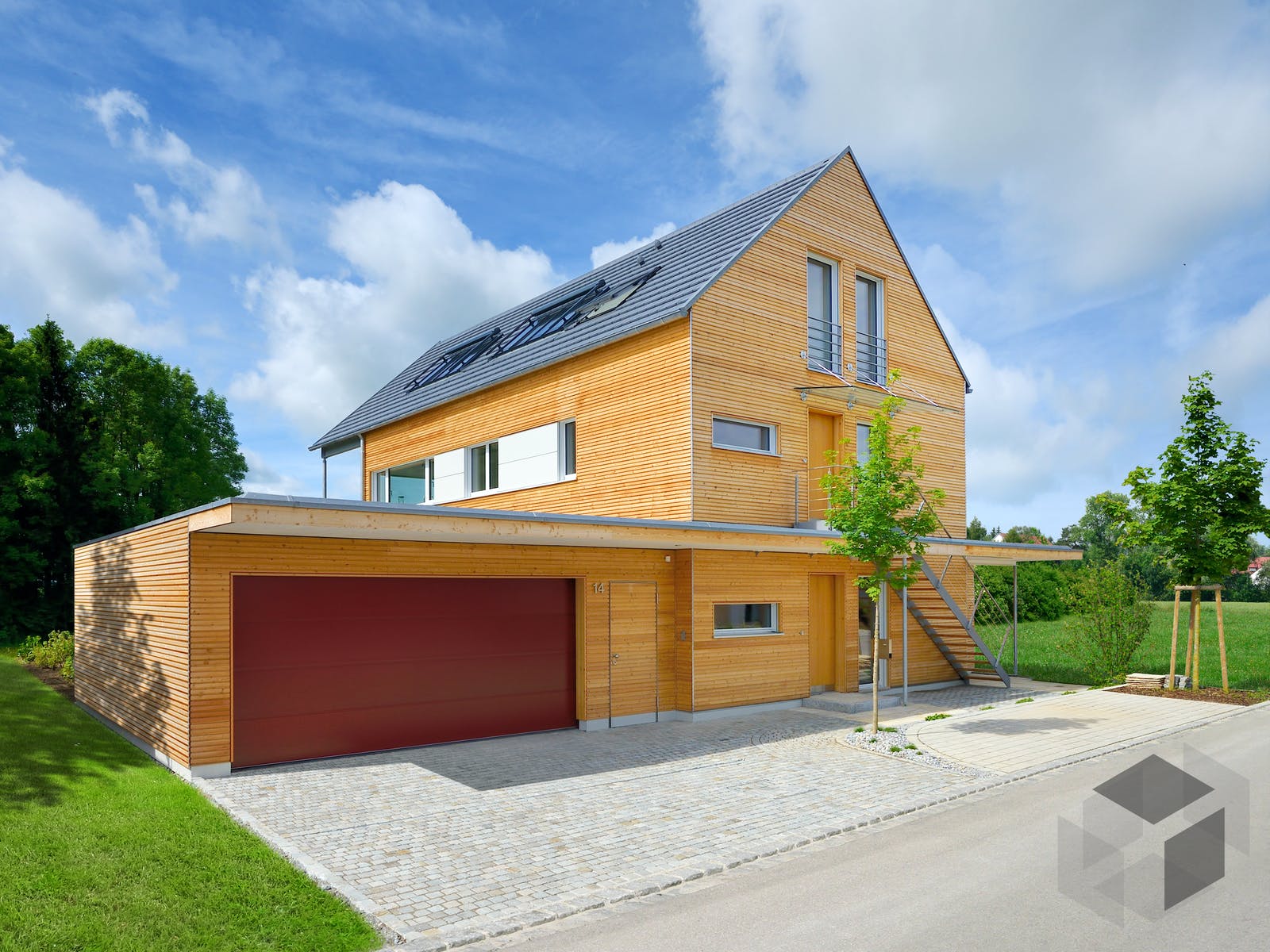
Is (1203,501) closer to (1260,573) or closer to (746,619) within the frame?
(746,619)

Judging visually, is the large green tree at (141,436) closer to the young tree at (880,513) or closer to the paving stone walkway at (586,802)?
the paving stone walkway at (586,802)

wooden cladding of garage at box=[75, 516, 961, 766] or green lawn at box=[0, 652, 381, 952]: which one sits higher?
wooden cladding of garage at box=[75, 516, 961, 766]

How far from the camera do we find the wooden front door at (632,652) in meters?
13.4

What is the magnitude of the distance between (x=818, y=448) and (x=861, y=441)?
3.42 feet

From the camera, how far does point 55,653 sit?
1931 centimetres

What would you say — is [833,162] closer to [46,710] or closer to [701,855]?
[701,855]

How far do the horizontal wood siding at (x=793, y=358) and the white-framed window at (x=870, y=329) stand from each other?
16 centimetres

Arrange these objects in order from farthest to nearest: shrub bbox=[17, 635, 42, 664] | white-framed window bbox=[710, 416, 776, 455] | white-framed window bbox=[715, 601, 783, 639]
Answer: shrub bbox=[17, 635, 42, 664] < white-framed window bbox=[710, 416, 776, 455] < white-framed window bbox=[715, 601, 783, 639]

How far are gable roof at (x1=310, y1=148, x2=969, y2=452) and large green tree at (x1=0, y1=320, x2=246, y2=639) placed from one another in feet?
33.3

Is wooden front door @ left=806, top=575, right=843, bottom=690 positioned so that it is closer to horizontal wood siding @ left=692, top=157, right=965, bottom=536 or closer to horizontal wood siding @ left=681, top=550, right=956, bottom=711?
horizontal wood siding @ left=681, top=550, right=956, bottom=711

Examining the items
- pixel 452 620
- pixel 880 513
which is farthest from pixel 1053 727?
pixel 452 620

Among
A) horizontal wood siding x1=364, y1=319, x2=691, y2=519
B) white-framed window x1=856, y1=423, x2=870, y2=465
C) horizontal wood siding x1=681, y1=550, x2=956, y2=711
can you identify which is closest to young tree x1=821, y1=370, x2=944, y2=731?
horizontal wood siding x1=681, y1=550, x2=956, y2=711

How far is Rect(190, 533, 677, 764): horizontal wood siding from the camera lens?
9.85 m

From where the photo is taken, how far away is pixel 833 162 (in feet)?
56.6
